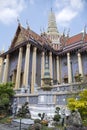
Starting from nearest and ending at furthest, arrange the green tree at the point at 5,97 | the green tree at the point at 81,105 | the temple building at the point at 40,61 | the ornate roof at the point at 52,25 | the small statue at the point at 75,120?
the small statue at the point at 75,120 → the green tree at the point at 81,105 → the green tree at the point at 5,97 → the temple building at the point at 40,61 → the ornate roof at the point at 52,25

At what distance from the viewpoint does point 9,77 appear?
25.1 m

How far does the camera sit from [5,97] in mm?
16281

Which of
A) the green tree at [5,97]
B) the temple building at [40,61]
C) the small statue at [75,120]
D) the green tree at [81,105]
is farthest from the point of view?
the temple building at [40,61]

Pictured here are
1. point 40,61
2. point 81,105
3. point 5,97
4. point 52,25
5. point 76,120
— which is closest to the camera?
point 76,120

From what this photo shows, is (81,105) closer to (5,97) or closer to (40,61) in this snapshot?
(5,97)

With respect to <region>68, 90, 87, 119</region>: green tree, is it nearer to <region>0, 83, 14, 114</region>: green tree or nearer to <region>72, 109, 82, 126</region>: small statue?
<region>72, 109, 82, 126</region>: small statue

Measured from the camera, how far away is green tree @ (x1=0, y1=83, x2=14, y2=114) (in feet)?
51.8

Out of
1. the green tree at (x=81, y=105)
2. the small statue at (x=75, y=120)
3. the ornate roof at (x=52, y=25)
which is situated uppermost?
the ornate roof at (x=52, y=25)

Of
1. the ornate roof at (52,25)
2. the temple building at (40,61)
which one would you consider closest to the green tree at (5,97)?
the temple building at (40,61)

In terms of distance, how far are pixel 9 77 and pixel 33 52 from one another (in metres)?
5.50

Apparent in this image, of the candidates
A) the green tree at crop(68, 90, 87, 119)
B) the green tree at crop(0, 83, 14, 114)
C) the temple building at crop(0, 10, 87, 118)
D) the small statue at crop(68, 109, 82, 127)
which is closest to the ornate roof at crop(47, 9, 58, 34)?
the temple building at crop(0, 10, 87, 118)

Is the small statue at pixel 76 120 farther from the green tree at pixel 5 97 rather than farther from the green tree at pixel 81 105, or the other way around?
the green tree at pixel 5 97

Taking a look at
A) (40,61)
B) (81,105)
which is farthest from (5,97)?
(81,105)

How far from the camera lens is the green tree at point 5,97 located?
15.8 m
